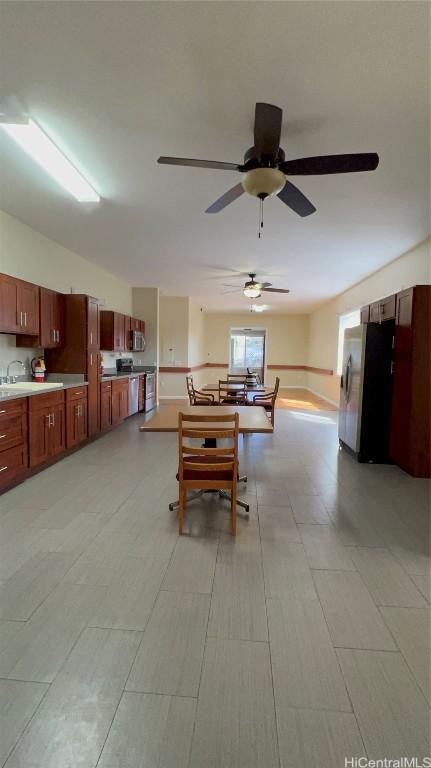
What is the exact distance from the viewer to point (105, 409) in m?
5.44

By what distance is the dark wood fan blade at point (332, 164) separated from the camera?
6.26ft

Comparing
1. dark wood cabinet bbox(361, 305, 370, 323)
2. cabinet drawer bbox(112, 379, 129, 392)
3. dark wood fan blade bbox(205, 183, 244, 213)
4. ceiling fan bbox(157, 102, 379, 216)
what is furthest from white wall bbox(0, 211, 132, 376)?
dark wood cabinet bbox(361, 305, 370, 323)

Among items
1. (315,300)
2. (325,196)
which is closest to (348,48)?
(325,196)

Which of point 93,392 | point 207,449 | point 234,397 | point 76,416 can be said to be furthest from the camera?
point 234,397

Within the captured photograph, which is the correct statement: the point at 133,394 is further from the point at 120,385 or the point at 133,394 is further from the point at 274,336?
the point at 274,336

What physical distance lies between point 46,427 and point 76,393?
0.80 meters

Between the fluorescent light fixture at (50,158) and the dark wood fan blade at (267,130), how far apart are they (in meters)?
1.52

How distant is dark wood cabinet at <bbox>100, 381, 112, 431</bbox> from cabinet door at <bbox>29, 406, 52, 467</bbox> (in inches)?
59.0

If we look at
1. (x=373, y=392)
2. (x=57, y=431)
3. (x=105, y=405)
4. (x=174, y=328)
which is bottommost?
(x=57, y=431)

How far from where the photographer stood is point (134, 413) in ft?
22.9

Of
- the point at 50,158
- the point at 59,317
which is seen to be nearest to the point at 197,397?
the point at 59,317

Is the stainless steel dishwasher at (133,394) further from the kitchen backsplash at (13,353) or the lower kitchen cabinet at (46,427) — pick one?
the lower kitchen cabinet at (46,427)

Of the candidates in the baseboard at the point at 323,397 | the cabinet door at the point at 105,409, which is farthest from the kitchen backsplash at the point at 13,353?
the baseboard at the point at 323,397

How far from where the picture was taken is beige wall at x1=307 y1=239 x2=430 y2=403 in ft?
15.1
